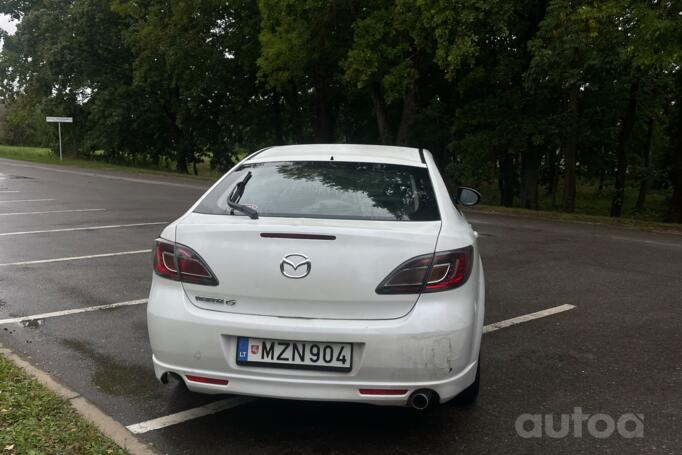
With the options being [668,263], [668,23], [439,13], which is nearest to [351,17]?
[439,13]

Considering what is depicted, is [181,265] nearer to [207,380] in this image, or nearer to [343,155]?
[207,380]

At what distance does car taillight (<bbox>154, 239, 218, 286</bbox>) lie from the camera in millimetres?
3244

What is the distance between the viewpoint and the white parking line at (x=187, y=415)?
3.44 metres

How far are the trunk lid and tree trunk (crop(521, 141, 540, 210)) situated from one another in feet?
69.0

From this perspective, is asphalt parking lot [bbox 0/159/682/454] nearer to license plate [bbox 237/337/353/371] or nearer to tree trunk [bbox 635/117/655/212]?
license plate [bbox 237/337/353/371]

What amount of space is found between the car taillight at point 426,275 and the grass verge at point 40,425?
158cm

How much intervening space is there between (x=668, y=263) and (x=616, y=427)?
6181 mm

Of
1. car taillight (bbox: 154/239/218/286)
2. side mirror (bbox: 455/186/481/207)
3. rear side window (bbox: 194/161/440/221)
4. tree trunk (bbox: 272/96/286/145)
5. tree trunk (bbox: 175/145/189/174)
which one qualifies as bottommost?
tree trunk (bbox: 175/145/189/174)

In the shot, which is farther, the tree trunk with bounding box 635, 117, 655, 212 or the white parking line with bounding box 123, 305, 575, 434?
the tree trunk with bounding box 635, 117, 655, 212

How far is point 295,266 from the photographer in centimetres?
311

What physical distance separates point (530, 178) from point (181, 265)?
22123mm

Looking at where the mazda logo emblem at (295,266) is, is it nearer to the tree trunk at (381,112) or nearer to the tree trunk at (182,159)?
the tree trunk at (381,112)

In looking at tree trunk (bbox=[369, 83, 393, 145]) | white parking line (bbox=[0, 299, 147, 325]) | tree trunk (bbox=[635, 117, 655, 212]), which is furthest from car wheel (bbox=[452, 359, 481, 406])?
tree trunk (bbox=[635, 117, 655, 212])

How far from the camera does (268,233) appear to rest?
10.4 ft
